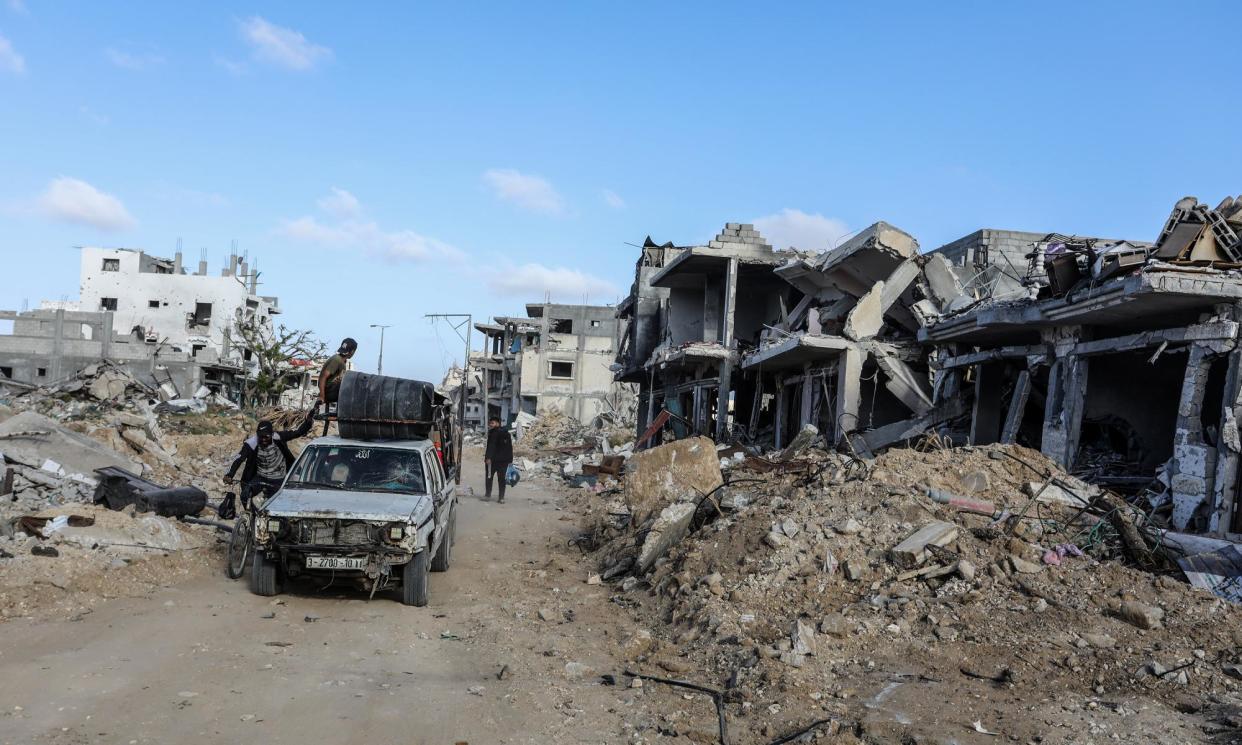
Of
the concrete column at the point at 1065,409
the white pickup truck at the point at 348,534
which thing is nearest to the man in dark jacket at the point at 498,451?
the white pickup truck at the point at 348,534

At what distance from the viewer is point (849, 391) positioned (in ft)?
66.5

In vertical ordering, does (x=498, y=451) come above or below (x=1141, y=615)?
above

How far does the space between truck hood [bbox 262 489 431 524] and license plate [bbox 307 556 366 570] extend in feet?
1.22

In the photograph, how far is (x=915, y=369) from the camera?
2091cm

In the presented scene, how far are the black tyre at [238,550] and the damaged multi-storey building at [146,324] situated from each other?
120ft

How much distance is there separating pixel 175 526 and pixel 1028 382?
1311 cm

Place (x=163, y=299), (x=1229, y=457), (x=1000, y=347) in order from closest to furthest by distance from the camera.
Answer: (x=1229, y=457), (x=1000, y=347), (x=163, y=299)

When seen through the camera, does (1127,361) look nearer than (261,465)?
No

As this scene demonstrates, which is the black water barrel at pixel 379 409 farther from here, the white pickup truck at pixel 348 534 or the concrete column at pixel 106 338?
the concrete column at pixel 106 338

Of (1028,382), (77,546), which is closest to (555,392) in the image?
(1028,382)

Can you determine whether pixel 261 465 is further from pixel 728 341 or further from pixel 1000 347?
pixel 728 341

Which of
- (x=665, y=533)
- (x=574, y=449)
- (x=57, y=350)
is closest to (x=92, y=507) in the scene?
(x=665, y=533)

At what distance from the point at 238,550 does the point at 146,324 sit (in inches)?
2484

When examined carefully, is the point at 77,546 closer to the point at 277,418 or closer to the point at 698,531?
the point at 698,531
